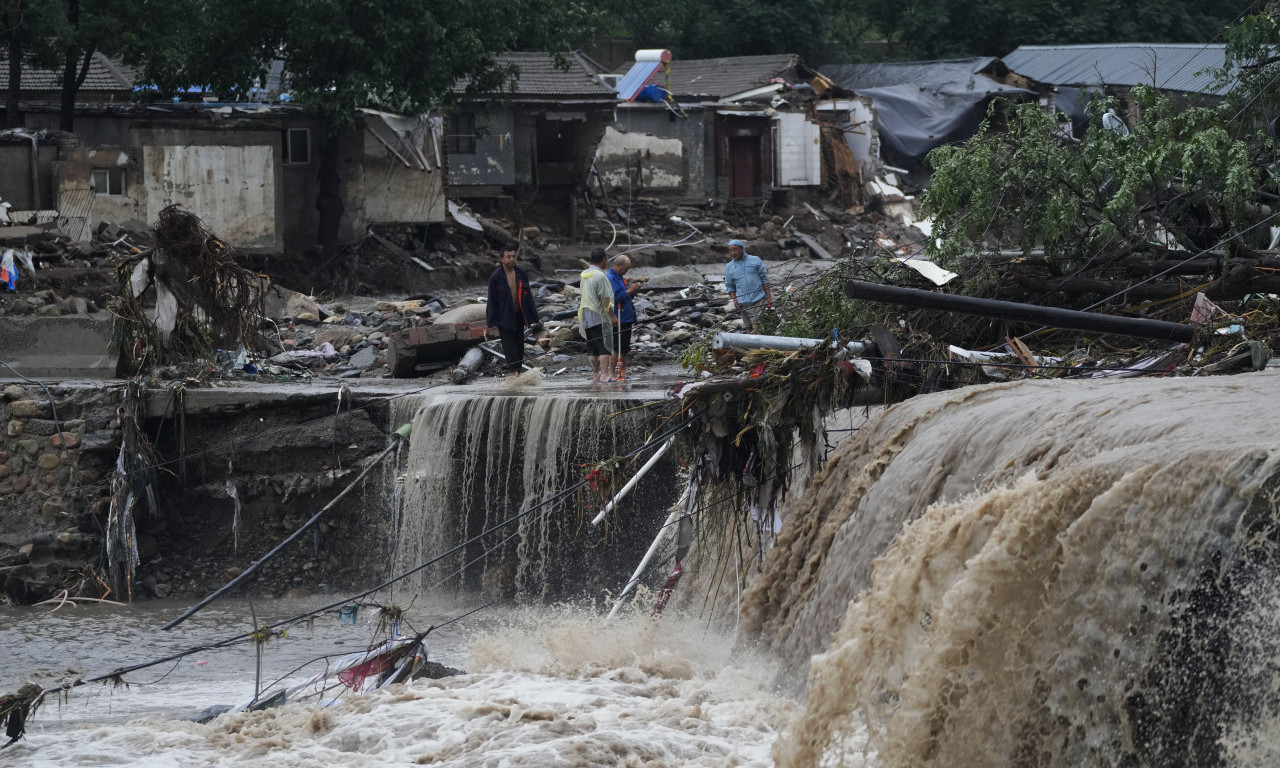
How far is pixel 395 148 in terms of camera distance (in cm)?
2342

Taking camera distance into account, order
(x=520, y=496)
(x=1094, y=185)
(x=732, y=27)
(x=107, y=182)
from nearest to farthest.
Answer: (x=1094, y=185) < (x=520, y=496) < (x=107, y=182) < (x=732, y=27)

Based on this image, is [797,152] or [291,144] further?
[797,152]

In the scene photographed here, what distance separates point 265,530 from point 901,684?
9.33 meters

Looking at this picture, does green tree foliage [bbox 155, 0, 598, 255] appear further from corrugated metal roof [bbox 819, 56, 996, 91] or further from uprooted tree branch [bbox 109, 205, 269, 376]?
corrugated metal roof [bbox 819, 56, 996, 91]

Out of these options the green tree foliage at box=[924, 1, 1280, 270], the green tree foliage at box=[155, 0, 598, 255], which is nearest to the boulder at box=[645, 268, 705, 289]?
the green tree foliage at box=[155, 0, 598, 255]

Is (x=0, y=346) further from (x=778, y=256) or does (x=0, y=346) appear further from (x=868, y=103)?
(x=868, y=103)

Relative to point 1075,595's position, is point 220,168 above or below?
above

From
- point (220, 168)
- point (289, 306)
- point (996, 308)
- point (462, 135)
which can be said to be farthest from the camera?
point (462, 135)

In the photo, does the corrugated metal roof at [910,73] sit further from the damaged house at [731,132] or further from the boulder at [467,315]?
the boulder at [467,315]

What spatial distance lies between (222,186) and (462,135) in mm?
6213

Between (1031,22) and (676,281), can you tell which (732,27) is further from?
(676,281)

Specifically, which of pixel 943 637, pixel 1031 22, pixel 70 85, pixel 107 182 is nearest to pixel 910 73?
pixel 1031 22

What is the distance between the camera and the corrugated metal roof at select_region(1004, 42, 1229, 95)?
1207 inches

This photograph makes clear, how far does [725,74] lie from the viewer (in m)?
33.1
